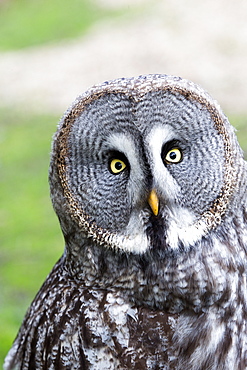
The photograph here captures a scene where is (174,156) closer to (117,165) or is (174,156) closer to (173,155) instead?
(173,155)

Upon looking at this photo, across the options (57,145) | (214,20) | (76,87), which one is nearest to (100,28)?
(214,20)

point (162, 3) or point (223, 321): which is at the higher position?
point (162, 3)

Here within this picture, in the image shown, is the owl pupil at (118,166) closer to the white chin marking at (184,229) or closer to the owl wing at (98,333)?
the white chin marking at (184,229)

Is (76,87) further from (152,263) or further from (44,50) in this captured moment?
(152,263)

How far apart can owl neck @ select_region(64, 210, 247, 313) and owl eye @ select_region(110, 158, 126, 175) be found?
13.9 inches

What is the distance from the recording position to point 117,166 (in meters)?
2.68

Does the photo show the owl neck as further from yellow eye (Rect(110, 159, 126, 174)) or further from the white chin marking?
yellow eye (Rect(110, 159, 126, 174))

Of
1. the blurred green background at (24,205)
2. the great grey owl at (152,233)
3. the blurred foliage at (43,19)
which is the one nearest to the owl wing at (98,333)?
the great grey owl at (152,233)

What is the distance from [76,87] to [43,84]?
109 centimetres

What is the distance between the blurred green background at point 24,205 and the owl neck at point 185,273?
6.83 feet

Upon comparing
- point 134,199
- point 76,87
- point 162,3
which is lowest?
point 134,199

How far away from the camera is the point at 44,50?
1550cm

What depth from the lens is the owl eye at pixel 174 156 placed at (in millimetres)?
2613

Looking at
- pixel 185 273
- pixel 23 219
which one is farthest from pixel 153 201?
pixel 23 219
